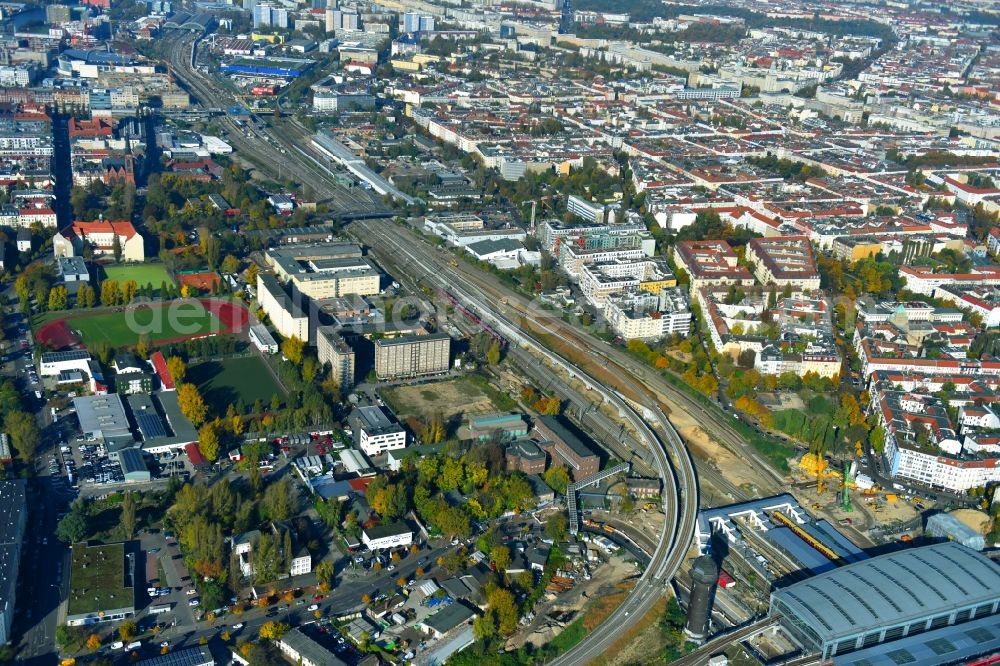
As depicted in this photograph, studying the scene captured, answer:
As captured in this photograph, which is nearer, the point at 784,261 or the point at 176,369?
the point at 176,369

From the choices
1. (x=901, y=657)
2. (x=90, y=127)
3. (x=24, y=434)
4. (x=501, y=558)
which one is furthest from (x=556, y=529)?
(x=90, y=127)

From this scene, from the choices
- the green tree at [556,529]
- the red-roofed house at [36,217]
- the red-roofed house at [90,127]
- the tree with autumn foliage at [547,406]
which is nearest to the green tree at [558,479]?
the green tree at [556,529]

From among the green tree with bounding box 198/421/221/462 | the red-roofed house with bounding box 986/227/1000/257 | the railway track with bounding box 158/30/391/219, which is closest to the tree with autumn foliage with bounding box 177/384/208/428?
the green tree with bounding box 198/421/221/462

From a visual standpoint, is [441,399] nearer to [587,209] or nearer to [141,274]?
[141,274]

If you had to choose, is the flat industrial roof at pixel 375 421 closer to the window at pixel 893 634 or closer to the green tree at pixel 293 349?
the green tree at pixel 293 349

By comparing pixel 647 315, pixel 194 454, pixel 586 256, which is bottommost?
pixel 194 454

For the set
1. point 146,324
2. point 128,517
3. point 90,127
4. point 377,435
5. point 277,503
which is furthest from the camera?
point 90,127
